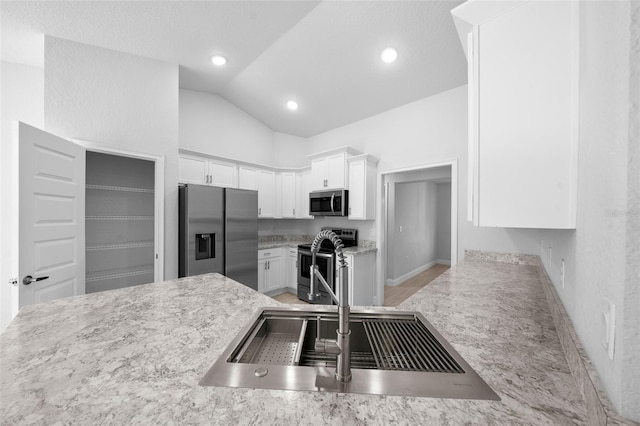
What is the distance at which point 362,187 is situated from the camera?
3557mm

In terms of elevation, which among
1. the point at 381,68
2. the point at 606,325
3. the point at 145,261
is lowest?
the point at 145,261

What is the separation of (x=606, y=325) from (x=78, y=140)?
3.48 meters

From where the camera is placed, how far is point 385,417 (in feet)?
1.70

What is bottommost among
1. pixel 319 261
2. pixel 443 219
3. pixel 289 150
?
pixel 319 261

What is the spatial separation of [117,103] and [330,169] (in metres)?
2.67

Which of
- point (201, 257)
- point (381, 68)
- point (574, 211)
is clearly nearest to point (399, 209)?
point (381, 68)

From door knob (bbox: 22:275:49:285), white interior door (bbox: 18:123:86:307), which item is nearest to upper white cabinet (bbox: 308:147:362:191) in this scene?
white interior door (bbox: 18:123:86:307)

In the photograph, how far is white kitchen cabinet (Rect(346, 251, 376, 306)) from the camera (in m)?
3.32

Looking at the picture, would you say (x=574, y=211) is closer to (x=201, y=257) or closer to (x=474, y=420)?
(x=474, y=420)

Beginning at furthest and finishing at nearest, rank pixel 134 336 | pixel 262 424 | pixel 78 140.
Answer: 1. pixel 78 140
2. pixel 134 336
3. pixel 262 424

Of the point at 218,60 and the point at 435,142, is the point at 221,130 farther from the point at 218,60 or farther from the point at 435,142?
the point at 435,142

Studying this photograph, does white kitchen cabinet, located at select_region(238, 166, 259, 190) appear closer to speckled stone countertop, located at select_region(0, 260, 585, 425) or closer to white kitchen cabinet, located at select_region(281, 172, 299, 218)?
white kitchen cabinet, located at select_region(281, 172, 299, 218)

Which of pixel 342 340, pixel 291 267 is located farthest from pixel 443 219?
pixel 342 340

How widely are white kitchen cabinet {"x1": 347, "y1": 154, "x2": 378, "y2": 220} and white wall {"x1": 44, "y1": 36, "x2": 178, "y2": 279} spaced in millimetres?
2326
